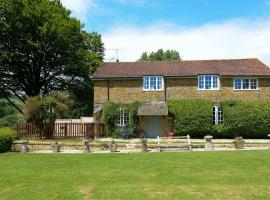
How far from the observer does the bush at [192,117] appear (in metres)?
40.2

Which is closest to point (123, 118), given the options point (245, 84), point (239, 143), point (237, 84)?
point (237, 84)

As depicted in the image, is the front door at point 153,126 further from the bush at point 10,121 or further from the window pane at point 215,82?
the bush at point 10,121

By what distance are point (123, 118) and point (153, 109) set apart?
2877mm

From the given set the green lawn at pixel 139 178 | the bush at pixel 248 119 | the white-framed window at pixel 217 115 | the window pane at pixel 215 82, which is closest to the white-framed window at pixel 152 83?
the window pane at pixel 215 82

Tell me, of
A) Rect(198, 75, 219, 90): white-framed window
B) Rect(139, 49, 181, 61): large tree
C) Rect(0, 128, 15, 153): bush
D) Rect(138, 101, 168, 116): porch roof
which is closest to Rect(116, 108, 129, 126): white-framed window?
Rect(138, 101, 168, 116): porch roof

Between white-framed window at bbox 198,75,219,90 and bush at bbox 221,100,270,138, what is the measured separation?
8.66 ft

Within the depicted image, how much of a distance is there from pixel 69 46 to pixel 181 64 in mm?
13888

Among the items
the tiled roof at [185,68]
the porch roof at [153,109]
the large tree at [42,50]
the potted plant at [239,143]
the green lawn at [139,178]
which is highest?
the large tree at [42,50]

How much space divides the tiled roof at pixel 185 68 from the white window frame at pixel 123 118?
3.25 metres

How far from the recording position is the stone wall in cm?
4153

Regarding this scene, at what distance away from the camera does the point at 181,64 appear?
45031 millimetres

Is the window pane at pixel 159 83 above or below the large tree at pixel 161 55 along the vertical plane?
below

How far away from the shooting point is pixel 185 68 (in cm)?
4359

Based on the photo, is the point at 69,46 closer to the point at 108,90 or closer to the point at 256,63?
the point at 108,90
